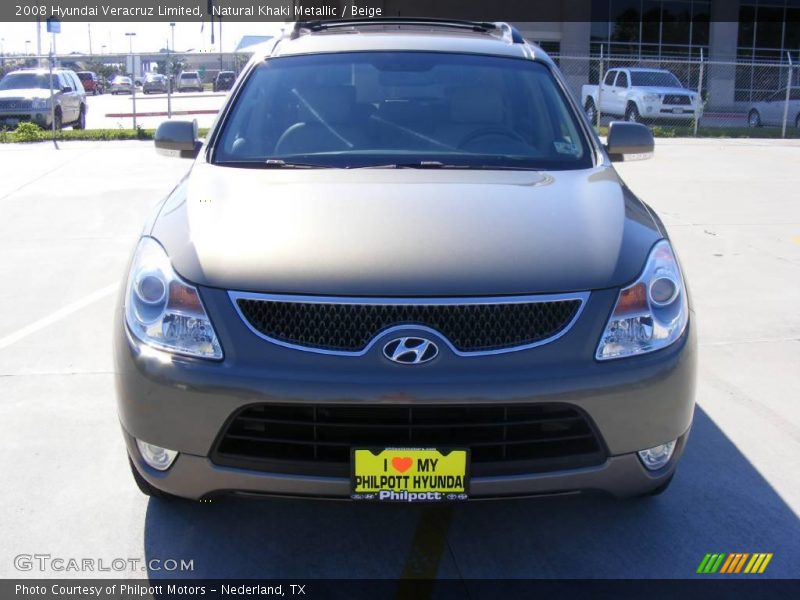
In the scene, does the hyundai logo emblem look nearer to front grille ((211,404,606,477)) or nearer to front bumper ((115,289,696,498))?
front bumper ((115,289,696,498))

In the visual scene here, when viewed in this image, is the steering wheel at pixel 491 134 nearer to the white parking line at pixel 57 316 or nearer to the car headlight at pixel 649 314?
the car headlight at pixel 649 314

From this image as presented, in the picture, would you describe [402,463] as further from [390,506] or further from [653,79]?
[653,79]

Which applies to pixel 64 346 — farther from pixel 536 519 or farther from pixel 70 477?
pixel 536 519

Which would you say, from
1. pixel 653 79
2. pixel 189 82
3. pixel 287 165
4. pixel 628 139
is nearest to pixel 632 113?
pixel 653 79

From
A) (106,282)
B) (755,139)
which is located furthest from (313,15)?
(106,282)

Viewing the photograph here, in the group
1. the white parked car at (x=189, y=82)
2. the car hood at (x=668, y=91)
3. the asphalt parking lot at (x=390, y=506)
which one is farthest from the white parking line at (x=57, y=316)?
the white parked car at (x=189, y=82)

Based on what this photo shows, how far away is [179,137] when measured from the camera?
15.2 feet

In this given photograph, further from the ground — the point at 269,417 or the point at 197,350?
the point at 197,350

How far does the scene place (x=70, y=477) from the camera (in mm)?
3686

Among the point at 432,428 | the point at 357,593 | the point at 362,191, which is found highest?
the point at 362,191

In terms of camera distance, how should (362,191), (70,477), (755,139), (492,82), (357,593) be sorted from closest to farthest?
(357,593) < (362,191) < (70,477) < (492,82) < (755,139)

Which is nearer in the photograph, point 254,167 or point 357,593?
point 357,593

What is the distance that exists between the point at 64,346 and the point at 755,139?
18.0 metres

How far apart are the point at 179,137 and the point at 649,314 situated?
8.94 feet
